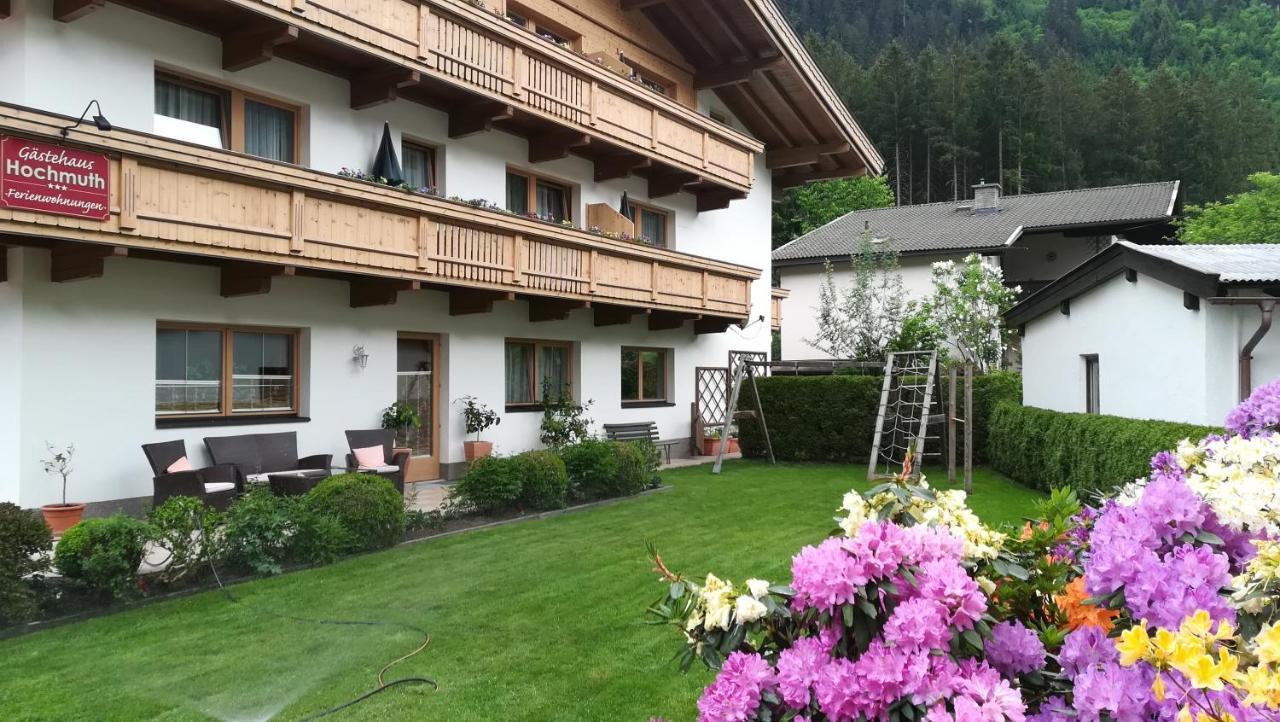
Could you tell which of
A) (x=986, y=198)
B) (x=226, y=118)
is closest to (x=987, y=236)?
(x=986, y=198)

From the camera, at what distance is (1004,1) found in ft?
276

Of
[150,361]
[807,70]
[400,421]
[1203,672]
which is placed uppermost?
[807,70]

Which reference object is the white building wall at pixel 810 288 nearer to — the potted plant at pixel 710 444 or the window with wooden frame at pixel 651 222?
the potted plant at pixel 710 444

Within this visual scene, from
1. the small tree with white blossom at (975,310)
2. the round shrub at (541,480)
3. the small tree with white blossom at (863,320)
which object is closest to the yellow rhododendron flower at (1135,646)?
the round shrub at (541,480)

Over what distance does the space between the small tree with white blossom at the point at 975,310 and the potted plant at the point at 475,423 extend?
1654 centimetres

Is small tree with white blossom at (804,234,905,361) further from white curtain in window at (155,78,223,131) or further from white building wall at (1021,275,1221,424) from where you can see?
white curtain in window at (155,78,223,131)

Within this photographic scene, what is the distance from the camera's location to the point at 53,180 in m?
9.13

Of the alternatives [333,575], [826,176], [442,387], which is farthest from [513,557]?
[826,176]

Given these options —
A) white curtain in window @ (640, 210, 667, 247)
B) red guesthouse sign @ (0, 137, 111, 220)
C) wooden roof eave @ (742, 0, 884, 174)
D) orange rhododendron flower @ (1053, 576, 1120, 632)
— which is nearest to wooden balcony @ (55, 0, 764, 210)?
white curtain in window @ (640, 210, 667, 247)

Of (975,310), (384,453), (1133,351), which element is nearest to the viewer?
(1133,351)

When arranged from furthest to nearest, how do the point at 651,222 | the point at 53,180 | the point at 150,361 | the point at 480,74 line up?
the point at 651,222
the point at 480,74
the point at 150,361
the point at 53,180

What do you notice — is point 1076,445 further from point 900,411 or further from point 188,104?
point 188,104

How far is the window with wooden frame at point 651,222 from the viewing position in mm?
20844

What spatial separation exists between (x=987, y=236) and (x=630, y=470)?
25.2m
